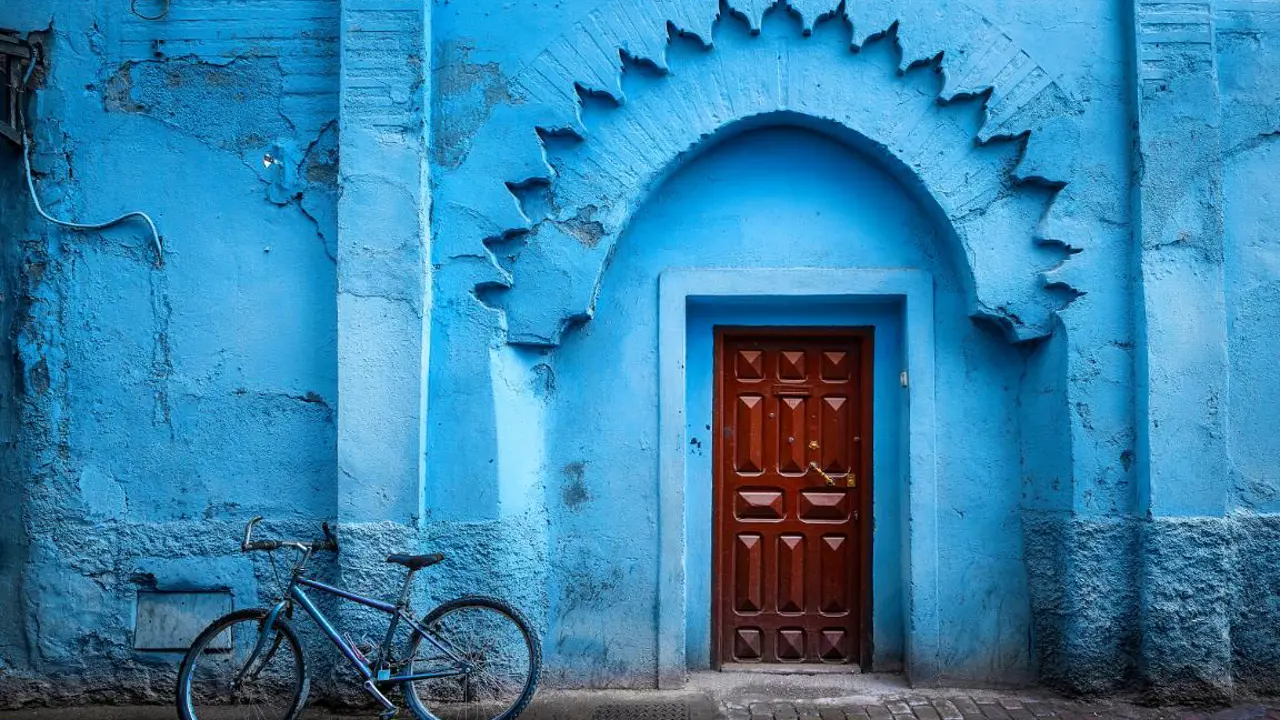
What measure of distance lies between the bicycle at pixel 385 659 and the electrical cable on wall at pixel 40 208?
69.3 inches

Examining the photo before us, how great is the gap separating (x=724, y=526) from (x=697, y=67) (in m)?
2.58

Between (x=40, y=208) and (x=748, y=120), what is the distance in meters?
3.87

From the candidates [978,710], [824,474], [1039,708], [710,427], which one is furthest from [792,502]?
[1039,708]

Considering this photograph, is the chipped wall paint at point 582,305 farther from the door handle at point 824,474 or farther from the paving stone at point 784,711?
the paving stone at point 784,711

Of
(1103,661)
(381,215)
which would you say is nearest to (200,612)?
(381,215)

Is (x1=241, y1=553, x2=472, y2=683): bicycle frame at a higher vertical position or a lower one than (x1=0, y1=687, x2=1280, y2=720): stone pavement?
higher

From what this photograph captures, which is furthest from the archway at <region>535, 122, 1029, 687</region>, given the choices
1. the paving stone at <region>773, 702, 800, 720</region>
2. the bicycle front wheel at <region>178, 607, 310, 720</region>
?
the bicycle front wheel at <region>178, 607, 310, 720</region>

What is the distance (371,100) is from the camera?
517 cm

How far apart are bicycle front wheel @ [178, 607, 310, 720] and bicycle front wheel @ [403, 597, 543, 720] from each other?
1.96 ft

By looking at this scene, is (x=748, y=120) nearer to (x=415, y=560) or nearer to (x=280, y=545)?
(x=415, y=560)

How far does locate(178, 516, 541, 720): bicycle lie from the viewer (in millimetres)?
4641

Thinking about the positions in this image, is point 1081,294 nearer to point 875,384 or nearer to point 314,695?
point 875,384

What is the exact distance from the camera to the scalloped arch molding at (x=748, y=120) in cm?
521

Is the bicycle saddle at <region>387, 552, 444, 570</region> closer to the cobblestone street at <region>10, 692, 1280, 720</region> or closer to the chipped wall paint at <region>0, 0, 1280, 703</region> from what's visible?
the chipped wall paint at <region>0, 0, 1280, 703</region>
